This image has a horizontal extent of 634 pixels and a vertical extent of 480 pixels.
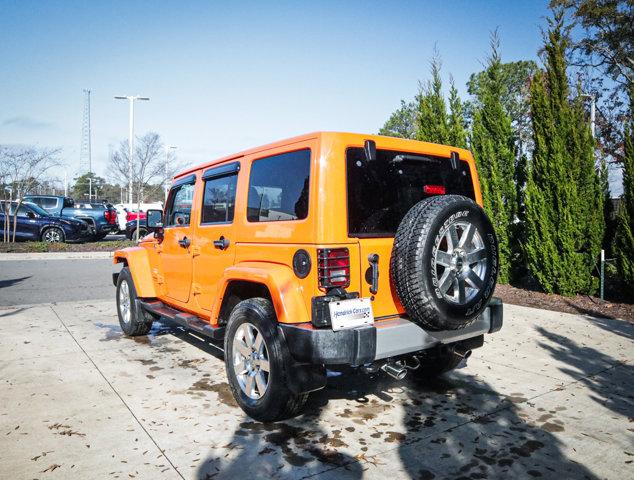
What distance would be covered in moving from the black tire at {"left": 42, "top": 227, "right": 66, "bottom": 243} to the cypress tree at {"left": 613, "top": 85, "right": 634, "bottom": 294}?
62.4ft

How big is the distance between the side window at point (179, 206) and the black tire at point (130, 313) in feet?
3.42

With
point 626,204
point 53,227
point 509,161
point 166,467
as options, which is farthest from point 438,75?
point 53,227

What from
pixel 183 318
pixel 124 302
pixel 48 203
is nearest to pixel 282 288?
pixel 183 318

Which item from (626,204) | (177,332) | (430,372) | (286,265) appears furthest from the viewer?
(626,204)

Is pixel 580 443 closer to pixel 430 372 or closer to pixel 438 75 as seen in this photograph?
pixel 430 372

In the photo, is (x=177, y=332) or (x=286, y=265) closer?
(x=286, y=265)

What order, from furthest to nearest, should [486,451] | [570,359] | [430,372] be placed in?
[570,359], [430,372], [486,451]

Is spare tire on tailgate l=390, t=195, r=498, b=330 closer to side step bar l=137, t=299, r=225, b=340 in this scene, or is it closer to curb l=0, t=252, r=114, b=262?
Result: side step bar l=137, t=299, r=225, b=340

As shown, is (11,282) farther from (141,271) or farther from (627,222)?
(627,222)

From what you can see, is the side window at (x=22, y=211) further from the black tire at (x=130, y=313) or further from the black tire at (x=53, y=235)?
the black tire at (x=130, y=313)

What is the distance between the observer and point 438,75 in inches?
459

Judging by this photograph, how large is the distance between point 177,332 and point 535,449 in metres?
4.72

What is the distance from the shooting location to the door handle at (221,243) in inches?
156

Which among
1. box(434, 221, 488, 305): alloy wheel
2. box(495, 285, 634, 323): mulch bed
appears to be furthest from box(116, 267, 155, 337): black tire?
box(495, 285, 634, 323): mulch bed
